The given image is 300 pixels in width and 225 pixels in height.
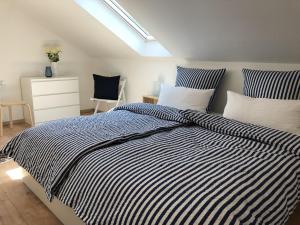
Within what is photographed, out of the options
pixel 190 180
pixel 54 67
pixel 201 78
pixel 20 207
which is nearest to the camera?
pixel 190 180

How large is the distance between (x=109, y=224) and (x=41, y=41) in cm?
368

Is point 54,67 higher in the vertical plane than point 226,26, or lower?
lower

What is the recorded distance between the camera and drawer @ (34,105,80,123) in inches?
151

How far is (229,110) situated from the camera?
2.15m

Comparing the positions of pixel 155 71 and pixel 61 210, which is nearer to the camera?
pixel 61 210

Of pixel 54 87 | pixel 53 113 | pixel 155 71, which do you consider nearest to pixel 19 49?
pixel 54 87

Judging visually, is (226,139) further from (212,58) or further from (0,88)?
(0,88)

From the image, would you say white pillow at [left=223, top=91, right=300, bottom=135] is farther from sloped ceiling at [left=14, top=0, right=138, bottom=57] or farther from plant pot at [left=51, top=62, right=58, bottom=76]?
plant pot at [left=51, top=62, right=58, bottom=76]

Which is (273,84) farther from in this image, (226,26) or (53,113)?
(53,113)

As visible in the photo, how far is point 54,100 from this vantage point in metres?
3.94

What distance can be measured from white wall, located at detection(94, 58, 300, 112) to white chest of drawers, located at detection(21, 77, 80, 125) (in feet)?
2.12

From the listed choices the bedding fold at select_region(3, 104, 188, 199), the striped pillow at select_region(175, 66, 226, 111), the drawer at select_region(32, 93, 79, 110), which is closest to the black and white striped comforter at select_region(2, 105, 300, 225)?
the bedding fold at select_region(3, 104, 188, 199)

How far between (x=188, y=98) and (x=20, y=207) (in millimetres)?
1629

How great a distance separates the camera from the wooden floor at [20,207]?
174 cm
